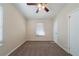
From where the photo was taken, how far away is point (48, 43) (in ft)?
10.7

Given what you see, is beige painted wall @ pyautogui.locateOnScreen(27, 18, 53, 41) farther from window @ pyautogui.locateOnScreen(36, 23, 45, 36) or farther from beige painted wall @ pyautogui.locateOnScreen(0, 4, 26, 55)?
beige painted wall @ pyautogui.locateOnScreen(0, 4, 26, 55)

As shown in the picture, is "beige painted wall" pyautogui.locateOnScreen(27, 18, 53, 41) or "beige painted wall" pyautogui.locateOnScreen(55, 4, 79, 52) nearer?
"beige painted wall" pyautogui.locateOnScreen(27, 18, 53, 41)

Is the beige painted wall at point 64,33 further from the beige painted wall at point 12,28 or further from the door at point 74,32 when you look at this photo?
the beige painted wall at point 12,28

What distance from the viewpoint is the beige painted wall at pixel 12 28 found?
3089 mm

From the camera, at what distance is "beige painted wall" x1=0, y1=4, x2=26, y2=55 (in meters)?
3.09

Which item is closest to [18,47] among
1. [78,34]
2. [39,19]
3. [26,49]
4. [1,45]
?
[26,49]

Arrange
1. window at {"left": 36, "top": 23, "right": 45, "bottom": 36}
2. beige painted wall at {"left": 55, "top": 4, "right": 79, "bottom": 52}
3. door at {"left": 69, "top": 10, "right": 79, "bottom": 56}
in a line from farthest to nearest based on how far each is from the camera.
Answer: beige painted wall at {"left": 55, "top": 4, "right": 79, "bottom": 52} → door at {"left": 69, "top": 10, "right": 79, "bottom": 56} → window at {"left": 36, "top": 23, "right": 45, "bottom": 36}

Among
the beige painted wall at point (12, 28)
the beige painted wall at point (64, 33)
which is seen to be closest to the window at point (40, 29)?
the beige painted wall at point (12, 28)

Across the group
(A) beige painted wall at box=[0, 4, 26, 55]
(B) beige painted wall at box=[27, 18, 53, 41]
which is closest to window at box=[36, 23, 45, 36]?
(B) beige painted wall at box=[27, 18, 53, 41]

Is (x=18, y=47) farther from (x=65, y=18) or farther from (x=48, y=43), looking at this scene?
(x=65, y=18)

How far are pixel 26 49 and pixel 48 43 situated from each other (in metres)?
0.68

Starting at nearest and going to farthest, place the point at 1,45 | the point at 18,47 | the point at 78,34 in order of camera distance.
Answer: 1. the point at 1,45
2. the point at 78,34
3. the point at 18,47

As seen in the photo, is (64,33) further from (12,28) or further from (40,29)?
(12,28)

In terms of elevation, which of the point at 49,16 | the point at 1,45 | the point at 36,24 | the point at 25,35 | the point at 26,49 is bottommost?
the point at 26,49
